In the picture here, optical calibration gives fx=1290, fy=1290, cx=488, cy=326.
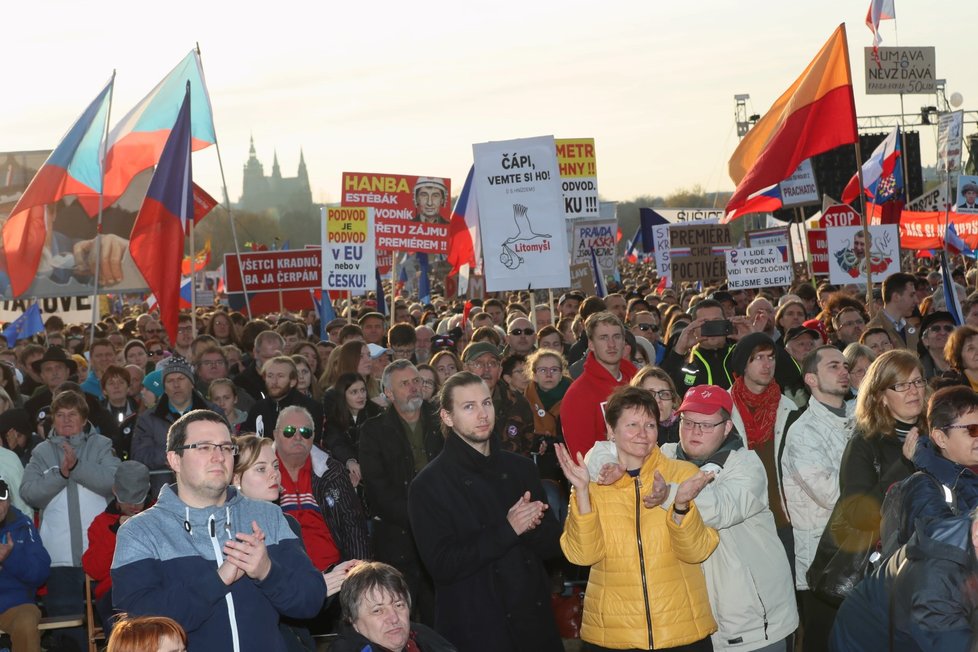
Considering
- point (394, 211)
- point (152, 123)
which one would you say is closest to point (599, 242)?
point (394, 211)

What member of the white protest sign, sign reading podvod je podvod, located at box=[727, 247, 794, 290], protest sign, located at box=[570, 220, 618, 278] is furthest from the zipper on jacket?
the white protest sign

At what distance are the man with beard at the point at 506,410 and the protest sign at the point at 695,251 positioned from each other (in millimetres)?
11577

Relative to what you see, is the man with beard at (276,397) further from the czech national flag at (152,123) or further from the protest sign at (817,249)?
the protest sign at (817,249)

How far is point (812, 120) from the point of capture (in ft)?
42.3

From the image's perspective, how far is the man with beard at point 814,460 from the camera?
6633mm

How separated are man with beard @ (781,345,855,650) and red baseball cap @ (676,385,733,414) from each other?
938mm

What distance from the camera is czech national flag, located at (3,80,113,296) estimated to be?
1534cm

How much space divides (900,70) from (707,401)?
36.1 meters

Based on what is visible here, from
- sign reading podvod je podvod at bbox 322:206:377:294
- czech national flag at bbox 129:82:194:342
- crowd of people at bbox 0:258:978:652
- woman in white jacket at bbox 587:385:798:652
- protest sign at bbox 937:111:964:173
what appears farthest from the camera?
protest sign at bbox 937:111:964:173

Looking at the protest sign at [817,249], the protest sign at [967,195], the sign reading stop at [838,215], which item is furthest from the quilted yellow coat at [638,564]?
the protest sign at [967,195]

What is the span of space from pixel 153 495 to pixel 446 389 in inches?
132

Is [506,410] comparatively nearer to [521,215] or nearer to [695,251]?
[521,215]

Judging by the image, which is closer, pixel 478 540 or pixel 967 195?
pixel 478 540

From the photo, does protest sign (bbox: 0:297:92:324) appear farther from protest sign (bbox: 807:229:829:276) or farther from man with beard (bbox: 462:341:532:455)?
man with beard (bbox: 462:341:532:455)
